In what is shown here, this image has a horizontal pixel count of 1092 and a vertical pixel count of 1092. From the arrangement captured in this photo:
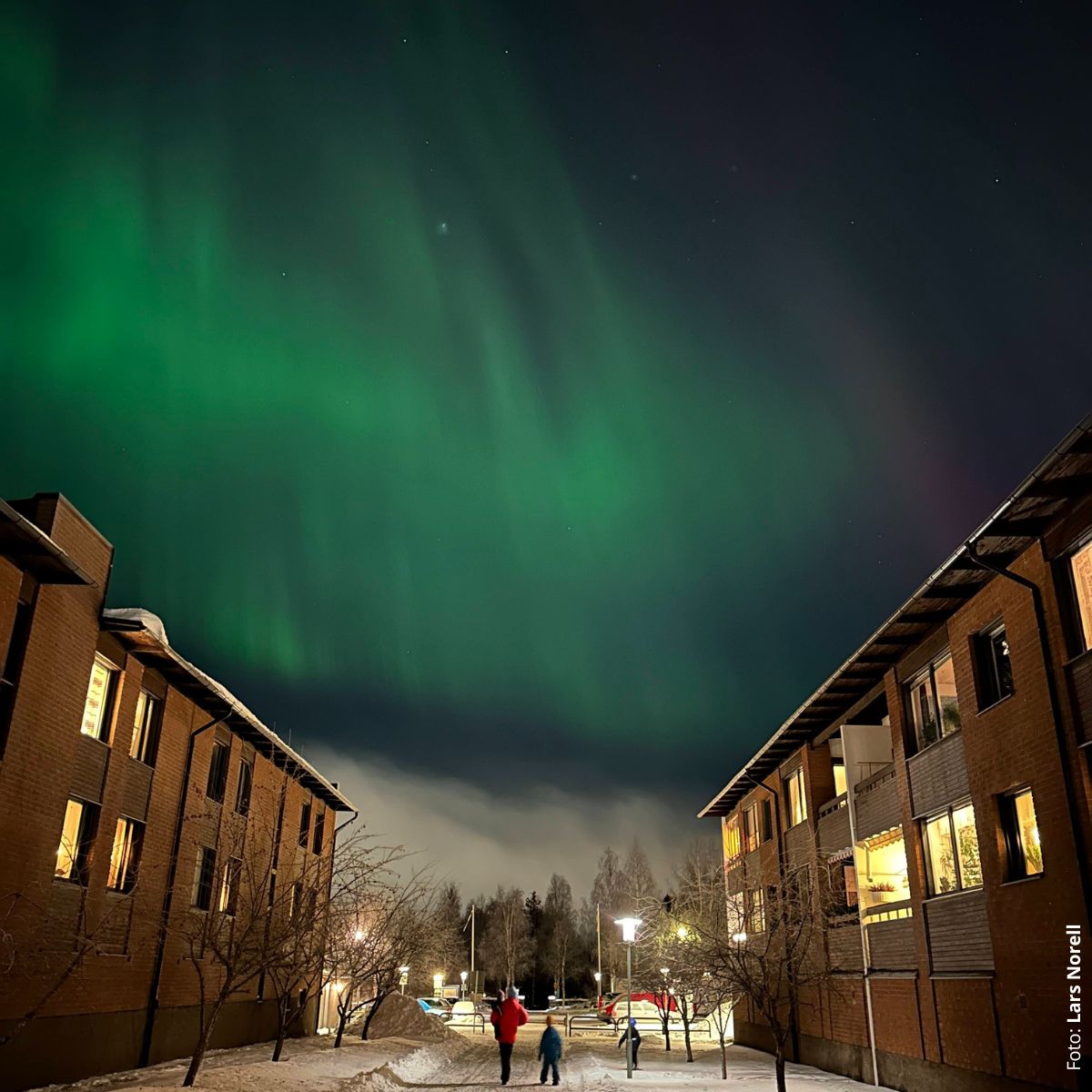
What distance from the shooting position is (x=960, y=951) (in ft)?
62.1

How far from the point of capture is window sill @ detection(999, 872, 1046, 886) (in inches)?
628

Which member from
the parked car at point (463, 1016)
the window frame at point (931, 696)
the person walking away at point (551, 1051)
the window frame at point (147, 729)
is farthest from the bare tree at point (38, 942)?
the parked car at point (463, 1016)

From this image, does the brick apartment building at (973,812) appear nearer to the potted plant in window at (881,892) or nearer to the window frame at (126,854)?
the potted plant in window at (881,892)

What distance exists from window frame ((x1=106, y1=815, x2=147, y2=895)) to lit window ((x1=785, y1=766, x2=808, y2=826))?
19384 millimetres

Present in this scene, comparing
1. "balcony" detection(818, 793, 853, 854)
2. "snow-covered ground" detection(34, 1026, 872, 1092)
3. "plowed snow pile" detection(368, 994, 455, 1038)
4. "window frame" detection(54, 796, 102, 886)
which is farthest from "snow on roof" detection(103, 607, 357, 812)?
"balcony" detection(818, 793, 853, 854)

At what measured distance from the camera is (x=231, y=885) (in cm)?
2481

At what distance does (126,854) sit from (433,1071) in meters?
10.3

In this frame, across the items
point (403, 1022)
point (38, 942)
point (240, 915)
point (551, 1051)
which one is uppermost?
point (240, 915)

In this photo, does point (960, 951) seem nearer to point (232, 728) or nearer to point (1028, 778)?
point (1028, 778)

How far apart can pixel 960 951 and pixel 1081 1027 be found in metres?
4.26

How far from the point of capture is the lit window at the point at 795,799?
3181 cm

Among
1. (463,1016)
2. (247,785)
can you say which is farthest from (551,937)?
(247,785)

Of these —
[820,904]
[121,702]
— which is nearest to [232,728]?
[121,702]

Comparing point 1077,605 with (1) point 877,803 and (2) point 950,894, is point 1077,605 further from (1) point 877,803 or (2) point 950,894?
(1) point 877,803
